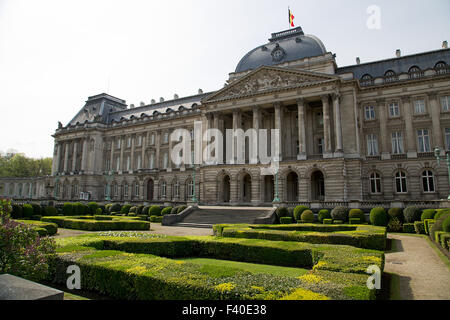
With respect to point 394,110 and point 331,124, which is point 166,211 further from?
point 394,110

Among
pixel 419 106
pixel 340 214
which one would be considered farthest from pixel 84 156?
pixel 419 106

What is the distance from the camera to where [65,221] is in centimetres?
2752

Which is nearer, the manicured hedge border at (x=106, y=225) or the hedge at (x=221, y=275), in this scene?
the hedge at (x=221, y=275)

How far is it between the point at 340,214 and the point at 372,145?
54.3 feet

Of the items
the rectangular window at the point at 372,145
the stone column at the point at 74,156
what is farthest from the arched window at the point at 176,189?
the rectangular window at the point at 372,145

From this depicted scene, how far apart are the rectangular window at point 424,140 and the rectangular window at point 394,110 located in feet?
11.6

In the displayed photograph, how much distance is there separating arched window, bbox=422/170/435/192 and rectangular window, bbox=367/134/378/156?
616 centimetres

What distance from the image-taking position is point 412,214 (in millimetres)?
25219

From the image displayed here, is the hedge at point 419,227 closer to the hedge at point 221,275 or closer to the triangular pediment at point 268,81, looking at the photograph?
the hedge at point 221,275

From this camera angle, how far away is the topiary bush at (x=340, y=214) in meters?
27.9

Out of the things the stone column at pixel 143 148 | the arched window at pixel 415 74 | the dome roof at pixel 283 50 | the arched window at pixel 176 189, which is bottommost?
the arched window at pixel 176 189

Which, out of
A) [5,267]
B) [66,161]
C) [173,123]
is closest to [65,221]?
[5,267]

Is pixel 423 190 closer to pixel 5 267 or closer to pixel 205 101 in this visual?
pixel 205 101

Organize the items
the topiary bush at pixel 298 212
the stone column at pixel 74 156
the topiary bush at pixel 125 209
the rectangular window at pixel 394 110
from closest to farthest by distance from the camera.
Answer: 1. the topiary bush at pixel 298 212
2. the rectangular window at pixel 394 110
3. the topiary bush at pixel 125 209
4. the stone column at pixel 74 156
